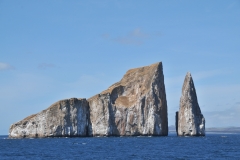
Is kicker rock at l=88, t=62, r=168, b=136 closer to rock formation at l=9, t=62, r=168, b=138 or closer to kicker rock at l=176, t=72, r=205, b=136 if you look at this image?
rock formation at l=9, t=62, r=168, b=138

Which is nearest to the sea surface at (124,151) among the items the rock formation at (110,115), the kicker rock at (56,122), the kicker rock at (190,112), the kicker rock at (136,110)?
the kicker rock at (190,112)

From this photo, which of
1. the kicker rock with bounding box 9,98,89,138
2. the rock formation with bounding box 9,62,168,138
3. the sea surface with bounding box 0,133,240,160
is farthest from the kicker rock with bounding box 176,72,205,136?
the sea surface with bounding box 0,133,240,160

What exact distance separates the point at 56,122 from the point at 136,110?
19.7m

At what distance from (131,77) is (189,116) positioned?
2302 centimetres

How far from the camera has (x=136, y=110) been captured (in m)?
112

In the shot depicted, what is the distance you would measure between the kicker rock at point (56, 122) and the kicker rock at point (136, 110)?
3.80 meters

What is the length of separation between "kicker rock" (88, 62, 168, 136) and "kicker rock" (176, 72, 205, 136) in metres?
6.82

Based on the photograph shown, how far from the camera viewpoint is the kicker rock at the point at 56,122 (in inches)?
4304

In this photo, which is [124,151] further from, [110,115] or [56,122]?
[110,115]

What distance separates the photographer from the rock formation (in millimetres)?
109812

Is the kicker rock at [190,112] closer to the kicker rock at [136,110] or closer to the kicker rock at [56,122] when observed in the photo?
the kicker rock at [136,110]

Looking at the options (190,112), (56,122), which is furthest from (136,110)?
(56,122)

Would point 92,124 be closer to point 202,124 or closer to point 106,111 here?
point 106,111

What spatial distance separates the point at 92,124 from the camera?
374ft
